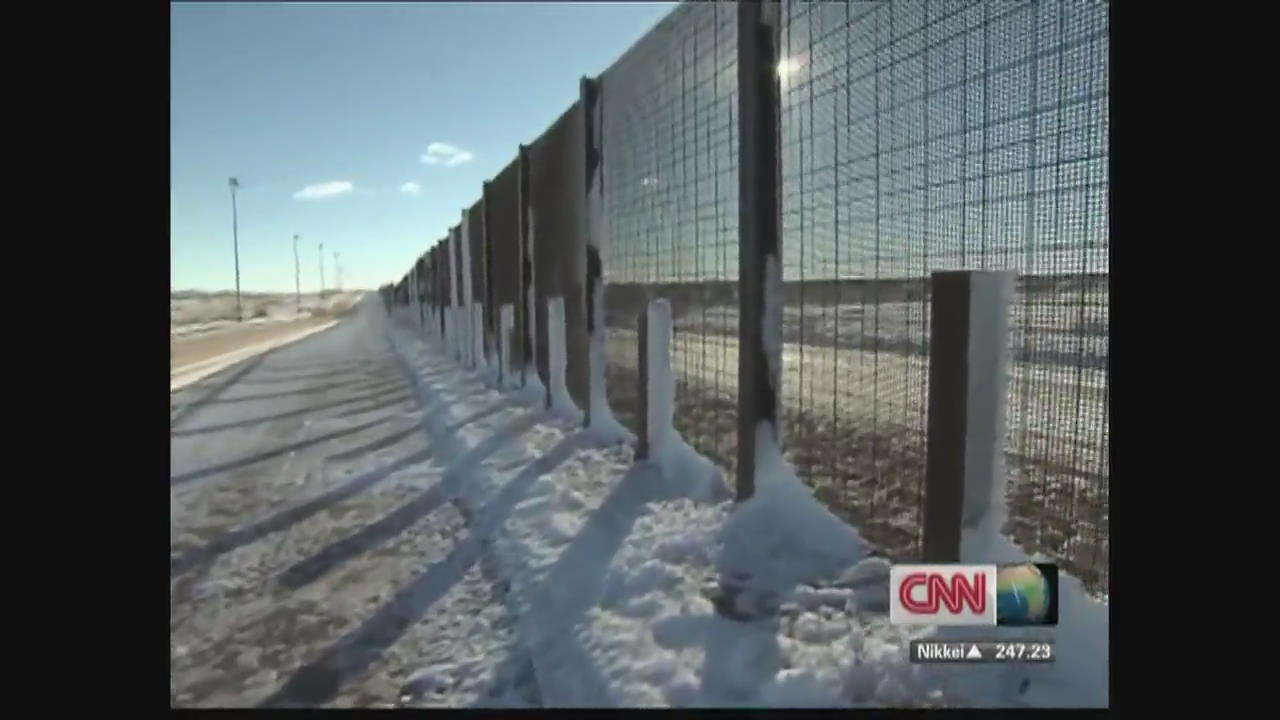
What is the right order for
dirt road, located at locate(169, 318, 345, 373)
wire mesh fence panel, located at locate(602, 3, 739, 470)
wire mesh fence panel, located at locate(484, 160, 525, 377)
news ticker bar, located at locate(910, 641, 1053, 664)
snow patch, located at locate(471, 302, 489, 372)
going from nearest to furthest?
news ticker bar, located at locate(910, 641, 1053, 664)
wire mesh fence panel, located at locate(602, 3, 739, 470)
wire mesh fence panel, located at locate(484, 160, 525, 377)
snow patch, located at locate(471, 302, 489, 372)
dirt road, located at locate(169, 318, 345, 373)

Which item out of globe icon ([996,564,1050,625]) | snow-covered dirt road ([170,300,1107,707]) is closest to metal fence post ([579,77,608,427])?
snow-covered dirt road ([170,300,1107,707])

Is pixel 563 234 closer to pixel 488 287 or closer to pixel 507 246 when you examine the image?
pixel 507 246

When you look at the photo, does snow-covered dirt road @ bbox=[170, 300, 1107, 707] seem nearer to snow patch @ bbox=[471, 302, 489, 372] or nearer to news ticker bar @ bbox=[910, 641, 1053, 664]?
news ticker bar @ bbox=[910, 641, 1053, 664]

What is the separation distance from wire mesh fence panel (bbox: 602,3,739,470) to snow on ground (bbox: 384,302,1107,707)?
0.97 m

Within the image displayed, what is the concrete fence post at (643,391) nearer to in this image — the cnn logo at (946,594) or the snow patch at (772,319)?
the snow patch at (772,319)

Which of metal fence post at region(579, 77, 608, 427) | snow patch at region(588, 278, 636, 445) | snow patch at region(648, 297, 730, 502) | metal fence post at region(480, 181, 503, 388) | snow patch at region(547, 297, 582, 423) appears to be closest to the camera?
snow patch at region(648, 297, 730, 502)

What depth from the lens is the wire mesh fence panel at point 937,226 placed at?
228 centimetres

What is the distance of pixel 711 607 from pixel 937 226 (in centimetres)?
150

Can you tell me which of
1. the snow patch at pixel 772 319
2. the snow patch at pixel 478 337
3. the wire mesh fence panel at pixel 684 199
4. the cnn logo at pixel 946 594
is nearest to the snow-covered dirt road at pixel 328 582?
the cnn logo at pixel 946 594

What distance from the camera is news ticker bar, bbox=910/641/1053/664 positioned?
2.00 m

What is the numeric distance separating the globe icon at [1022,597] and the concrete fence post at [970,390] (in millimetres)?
404

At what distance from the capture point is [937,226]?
2.83 meters

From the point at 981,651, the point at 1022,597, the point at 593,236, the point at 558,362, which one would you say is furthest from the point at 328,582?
A: the point at 558,362
